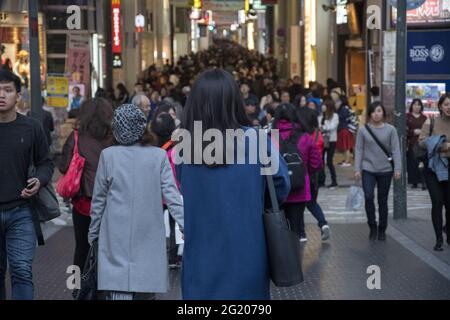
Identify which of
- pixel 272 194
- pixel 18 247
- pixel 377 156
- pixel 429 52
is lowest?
pixel 18 247

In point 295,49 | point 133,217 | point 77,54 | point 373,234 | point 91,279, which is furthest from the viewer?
point 295,49

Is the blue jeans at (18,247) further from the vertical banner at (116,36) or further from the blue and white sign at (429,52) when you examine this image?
the vertical banner at (116,36)

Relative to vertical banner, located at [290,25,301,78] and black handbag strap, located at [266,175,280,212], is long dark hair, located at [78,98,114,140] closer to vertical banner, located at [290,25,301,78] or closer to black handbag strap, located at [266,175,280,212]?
black handbag strap, located at [266,175,280,212]

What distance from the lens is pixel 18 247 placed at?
23.9 ft

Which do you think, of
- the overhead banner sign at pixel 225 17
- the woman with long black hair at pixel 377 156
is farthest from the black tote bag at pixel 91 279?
the overhead banner sign at pixel 225 17

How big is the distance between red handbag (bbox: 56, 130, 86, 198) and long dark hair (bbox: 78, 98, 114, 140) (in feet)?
0.72

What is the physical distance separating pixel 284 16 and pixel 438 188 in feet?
167

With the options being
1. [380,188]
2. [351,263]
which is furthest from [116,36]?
[351,263]

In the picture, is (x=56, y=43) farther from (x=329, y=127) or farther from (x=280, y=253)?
(x=280, y=253)

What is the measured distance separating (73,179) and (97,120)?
53cm

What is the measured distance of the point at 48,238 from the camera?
43.3ft

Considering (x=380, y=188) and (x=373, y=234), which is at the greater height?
(x=380, y=188)

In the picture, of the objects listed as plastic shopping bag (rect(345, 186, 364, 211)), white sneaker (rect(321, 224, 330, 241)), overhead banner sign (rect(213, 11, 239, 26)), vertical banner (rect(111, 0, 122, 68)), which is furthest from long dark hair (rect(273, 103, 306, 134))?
overhead banner sign (rect(213, 11, 239, 26))
